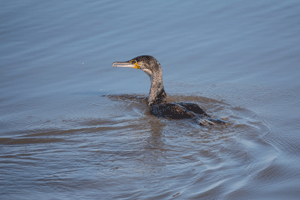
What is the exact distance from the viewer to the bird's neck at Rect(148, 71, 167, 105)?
23.1 ft

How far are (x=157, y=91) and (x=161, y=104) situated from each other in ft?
1.41

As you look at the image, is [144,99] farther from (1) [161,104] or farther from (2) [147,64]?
(2) [147,64]

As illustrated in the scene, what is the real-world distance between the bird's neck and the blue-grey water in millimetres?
222

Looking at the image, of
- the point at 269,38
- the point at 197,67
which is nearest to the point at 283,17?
the point at 269,38

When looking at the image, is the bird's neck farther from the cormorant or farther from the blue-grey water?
the blue-grey water

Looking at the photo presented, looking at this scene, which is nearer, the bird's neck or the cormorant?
the cormorant

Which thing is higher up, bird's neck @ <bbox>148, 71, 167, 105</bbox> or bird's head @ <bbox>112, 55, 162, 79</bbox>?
bird's head @ <bbox>112, 55, 162, 79</bbox>

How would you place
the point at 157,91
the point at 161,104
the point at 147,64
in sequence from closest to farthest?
the point at 161,104
the point at 157,91
the point at 147,64

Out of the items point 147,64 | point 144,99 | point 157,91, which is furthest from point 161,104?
point 147,64

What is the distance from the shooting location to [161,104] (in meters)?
6.82

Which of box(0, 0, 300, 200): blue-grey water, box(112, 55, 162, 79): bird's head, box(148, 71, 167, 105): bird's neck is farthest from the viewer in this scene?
box(112, 55, 162, 79): bird's head

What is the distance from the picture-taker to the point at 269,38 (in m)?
9.41

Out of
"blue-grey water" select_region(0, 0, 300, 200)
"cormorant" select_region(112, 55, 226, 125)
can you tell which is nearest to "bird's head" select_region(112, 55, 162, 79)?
"cormorant" select_region(112, 55, 226, 125)

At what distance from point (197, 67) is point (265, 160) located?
12.9ft
